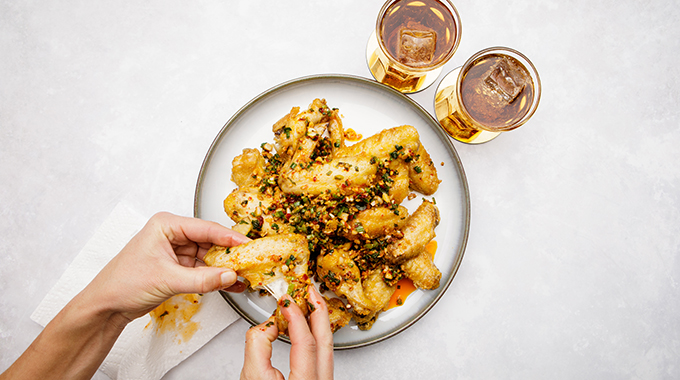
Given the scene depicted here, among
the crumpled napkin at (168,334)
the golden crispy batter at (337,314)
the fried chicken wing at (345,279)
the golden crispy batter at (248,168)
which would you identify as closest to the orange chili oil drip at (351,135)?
the golden crispy batter at (248,168)

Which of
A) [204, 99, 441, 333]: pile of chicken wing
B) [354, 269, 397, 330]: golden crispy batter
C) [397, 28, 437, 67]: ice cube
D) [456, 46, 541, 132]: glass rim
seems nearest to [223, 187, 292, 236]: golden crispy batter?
[204, 99, 441, 333]: pile of chicken wing

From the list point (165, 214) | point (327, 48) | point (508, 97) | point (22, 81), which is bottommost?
point (508, 97)

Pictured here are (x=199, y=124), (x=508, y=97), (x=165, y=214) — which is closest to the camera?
(x=165, y=214)

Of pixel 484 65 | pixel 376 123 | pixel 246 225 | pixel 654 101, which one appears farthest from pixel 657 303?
pixel 246 225

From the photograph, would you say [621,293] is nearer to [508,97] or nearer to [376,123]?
[508,97]

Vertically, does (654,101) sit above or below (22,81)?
below

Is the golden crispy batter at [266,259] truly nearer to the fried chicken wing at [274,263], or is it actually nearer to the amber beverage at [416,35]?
the fried chicken wing at [274,263]

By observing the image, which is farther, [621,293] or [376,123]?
[621,293]
